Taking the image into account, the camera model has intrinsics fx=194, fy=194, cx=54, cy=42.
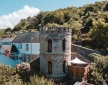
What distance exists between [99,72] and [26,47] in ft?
63.5

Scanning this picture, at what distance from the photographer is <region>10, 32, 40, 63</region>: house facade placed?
128 ft

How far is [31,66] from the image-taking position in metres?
29.3

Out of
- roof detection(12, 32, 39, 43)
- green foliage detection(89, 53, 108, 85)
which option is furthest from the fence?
roof detection(12, 32, 39, 43)

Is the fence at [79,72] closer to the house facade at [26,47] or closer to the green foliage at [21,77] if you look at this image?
the green foliage at [21,77]

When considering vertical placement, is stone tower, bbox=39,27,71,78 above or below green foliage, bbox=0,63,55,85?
above

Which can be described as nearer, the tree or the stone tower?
the stone tower

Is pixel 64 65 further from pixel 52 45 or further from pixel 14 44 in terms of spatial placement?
pixel 14 44

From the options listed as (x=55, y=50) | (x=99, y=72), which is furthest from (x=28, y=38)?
(x=99, y=72)

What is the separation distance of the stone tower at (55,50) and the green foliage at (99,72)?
11.7 feet

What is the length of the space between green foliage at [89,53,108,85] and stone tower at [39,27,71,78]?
3.58 meters

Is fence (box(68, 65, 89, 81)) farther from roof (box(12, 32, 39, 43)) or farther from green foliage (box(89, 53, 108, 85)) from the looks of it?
roof (box(12, 32, 39, 43))

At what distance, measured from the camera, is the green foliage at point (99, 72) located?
75.5ft

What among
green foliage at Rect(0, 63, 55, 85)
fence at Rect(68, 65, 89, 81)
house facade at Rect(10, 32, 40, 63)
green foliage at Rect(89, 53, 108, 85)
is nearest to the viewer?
green foliage at Rect(0, 63, 55, 85)

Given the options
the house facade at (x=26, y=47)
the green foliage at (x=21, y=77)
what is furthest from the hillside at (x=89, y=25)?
the green foliage at (x=21, y=77)
